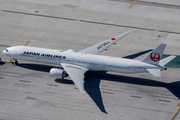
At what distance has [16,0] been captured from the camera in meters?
90.2

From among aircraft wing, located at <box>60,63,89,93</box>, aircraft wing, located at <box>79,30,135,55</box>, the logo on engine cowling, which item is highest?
aircraft wing, located at <box>79,30,135,55</box>

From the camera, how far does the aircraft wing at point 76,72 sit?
57.2 metres

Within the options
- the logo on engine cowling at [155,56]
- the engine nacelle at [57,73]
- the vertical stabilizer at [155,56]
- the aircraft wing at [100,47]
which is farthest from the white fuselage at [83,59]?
the aircraft wing at [100,47]

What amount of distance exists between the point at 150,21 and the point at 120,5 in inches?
447

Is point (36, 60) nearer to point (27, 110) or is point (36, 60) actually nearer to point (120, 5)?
point (27, 110)

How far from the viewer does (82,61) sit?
2431 inches

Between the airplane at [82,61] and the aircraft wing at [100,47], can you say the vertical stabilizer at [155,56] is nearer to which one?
the airplane at [82,61]

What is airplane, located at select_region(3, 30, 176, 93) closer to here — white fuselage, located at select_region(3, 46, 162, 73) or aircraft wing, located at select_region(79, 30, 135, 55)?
white fuselage, located at select_region(3, 46, 162, 73)

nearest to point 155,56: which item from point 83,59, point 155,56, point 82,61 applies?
point 155,56

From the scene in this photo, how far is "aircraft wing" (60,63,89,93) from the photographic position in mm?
57153

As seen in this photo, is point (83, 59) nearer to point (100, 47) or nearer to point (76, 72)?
point (76, 72)

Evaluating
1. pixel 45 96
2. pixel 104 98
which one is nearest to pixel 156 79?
pixel 104 98

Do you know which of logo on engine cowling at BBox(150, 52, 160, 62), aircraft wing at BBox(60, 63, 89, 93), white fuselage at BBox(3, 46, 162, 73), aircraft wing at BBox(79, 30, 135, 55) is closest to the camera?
aircraft wing at BBox(60, 63, 89, 93)

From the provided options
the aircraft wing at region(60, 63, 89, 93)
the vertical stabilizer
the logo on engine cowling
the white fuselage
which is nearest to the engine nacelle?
the aircraft wing at region(60, 63, 89, 93)
